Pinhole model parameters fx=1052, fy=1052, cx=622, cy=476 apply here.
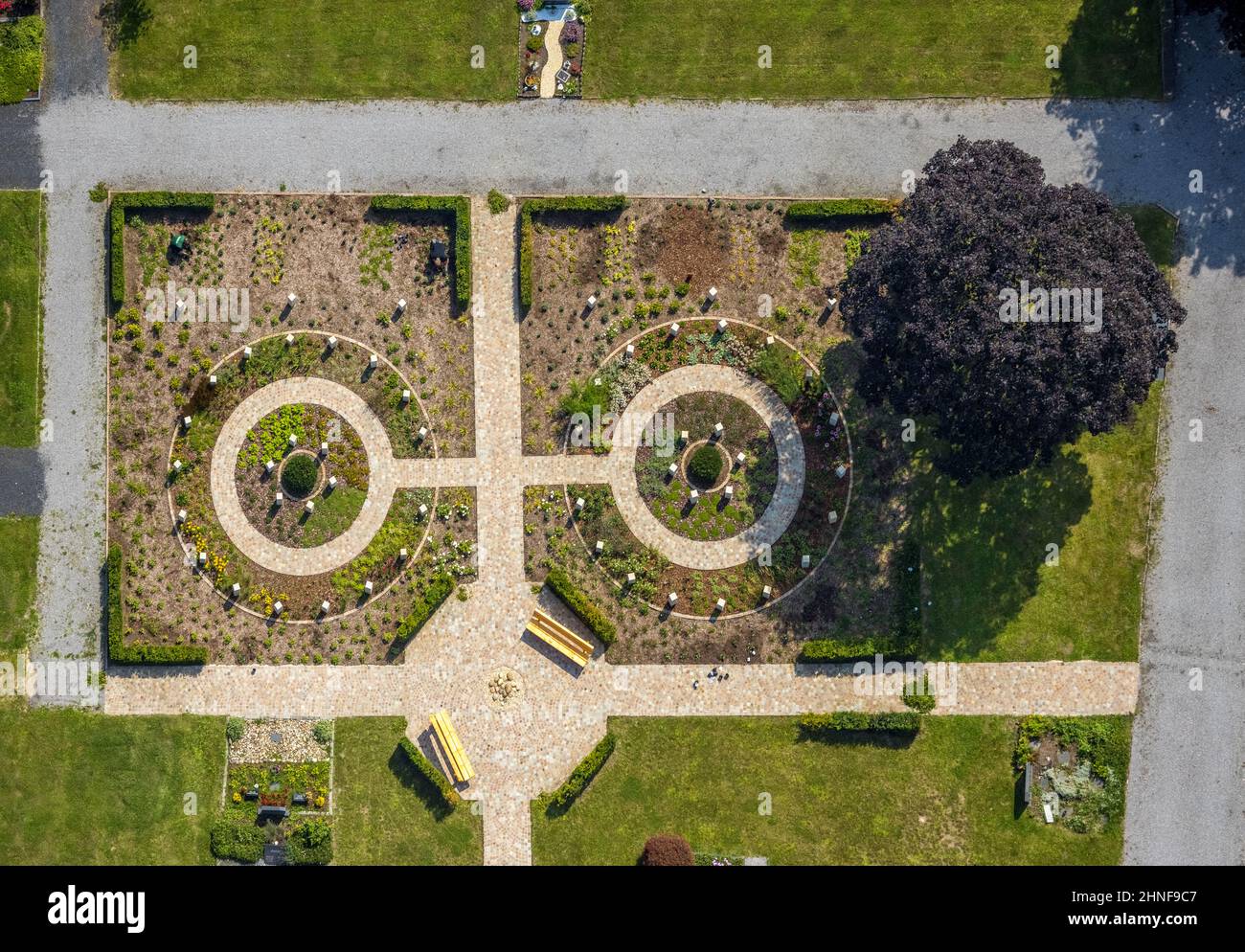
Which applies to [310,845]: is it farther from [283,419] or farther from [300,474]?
[283,419]

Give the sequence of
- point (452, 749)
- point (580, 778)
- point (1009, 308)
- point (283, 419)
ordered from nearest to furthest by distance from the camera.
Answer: point (1009, 308) < point (580, 778) < point (452, 749) < point (283, 419)

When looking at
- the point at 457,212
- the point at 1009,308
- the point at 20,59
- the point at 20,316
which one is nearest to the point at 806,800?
the point at 1009,308

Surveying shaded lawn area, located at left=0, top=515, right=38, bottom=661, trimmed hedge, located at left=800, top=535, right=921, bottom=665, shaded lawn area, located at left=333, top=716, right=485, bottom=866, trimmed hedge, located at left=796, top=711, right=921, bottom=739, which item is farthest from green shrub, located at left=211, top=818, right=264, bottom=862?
trimmed hedge, located at left=800, top=535, right=921, bottom=665

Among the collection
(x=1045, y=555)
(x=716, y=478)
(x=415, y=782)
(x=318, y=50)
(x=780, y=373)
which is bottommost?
(x=415, y=782)

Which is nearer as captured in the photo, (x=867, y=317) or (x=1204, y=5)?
(x=867, y=317)

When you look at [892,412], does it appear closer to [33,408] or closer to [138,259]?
[138,259]

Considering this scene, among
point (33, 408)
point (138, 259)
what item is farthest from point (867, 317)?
point (33, 408)

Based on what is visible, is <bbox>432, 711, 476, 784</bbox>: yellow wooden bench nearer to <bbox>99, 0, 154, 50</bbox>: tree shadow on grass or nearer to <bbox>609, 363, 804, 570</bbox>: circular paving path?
<bbox>609, 363, 804, 570</bbox>: circular paving path
